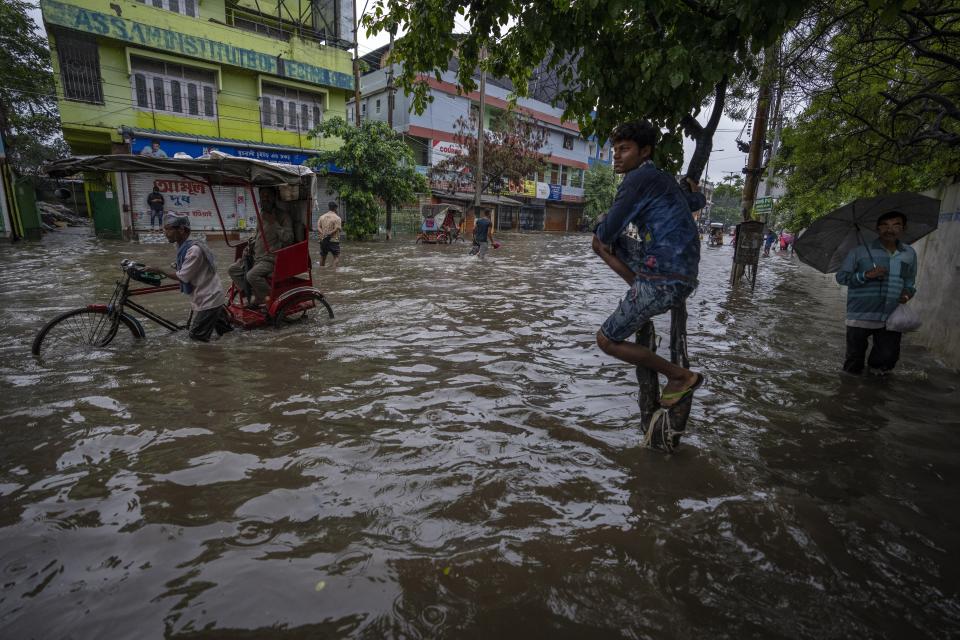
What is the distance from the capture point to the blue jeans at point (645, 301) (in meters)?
2.95

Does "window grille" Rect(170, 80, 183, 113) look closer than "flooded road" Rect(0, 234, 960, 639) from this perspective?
No

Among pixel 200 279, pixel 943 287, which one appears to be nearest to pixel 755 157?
pixel 943 287

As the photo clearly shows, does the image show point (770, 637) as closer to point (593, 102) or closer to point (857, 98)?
point (593, 102)

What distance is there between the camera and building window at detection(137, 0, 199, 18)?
1914 centimetres

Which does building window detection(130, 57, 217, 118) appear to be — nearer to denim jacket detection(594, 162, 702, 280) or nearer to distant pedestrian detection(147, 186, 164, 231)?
distant pedestrian detection(147, 186, 164, 231)

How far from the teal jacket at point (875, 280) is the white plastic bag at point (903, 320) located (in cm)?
6

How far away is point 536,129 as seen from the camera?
120 feet

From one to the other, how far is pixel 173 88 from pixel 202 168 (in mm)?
18761

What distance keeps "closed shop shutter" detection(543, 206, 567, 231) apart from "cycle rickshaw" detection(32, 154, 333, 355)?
3781 cm

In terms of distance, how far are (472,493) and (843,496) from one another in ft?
7.26

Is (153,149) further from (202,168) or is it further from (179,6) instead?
(202,168)

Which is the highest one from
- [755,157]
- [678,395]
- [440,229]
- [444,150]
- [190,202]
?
[444,150]

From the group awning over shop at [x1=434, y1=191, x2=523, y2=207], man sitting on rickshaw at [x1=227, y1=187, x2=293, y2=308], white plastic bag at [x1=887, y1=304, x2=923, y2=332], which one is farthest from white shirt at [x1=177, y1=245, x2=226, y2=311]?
awning over shop at [x1=434, y1=191, x2=523, y2=207]

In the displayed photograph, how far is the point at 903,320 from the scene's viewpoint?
4.58 meters
